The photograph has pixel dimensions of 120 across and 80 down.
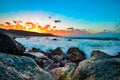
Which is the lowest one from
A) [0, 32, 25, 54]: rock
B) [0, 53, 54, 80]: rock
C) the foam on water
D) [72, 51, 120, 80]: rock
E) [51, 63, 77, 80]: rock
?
the foam on water

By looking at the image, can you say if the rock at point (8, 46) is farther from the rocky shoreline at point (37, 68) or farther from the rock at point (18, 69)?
the rock at point (18, 69)

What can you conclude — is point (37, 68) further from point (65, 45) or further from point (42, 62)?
point (65, 45)

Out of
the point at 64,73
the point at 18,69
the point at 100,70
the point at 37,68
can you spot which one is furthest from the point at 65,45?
the point at 18,69

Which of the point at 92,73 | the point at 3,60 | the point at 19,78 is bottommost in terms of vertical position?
the point at 92,73

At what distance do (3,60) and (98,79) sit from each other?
1.66 metres

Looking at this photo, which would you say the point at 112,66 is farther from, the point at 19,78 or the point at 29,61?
the point at 19,78

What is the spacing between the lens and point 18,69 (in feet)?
9.05

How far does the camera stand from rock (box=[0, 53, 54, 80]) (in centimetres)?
237

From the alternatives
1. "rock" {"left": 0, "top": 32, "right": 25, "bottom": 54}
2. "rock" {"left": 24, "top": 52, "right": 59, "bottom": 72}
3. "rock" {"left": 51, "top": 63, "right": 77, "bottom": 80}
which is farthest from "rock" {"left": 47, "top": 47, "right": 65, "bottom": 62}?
"rock" {"left": 0, "top": 32, "right": 25, "bottom": 54}

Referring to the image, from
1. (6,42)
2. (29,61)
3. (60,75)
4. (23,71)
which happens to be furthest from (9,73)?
(60,75)

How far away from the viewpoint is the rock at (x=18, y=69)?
7.78ft

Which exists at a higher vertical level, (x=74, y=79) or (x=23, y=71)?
(x=23, y=71)

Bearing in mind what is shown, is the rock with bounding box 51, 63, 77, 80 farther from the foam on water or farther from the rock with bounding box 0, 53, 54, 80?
the foam on water

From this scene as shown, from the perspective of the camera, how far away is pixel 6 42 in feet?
15.2
